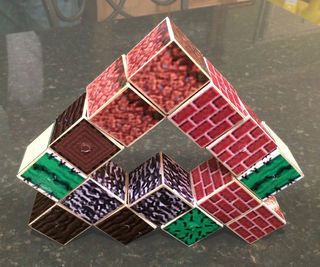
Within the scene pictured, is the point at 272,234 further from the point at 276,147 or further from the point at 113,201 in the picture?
the point at 113,201

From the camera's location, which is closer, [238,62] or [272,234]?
[272,234]

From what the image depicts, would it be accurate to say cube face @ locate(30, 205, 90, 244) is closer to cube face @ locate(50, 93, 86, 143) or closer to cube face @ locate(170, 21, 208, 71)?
cube face @ locate(50, 93, 86, 143)

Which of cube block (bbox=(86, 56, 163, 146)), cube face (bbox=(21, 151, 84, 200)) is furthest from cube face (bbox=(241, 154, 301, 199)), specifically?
cube face (bbox=(21, 151, 84, 200))

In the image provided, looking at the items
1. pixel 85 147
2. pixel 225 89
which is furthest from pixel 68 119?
pixel 225 89

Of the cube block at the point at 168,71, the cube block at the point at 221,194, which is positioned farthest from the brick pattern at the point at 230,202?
the cube block at the point at 168,71

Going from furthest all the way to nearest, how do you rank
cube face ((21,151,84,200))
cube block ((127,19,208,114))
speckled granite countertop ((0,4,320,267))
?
speckled granite countertop ((0,4,320,267)), cube face ((21,151,84,200)), cube block ((127,19,208,114))

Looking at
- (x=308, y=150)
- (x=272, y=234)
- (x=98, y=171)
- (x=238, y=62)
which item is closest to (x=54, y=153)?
(x=98, y=171)

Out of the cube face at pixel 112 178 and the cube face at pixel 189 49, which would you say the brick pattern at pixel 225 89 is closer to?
the cube face at pixel 189 49
